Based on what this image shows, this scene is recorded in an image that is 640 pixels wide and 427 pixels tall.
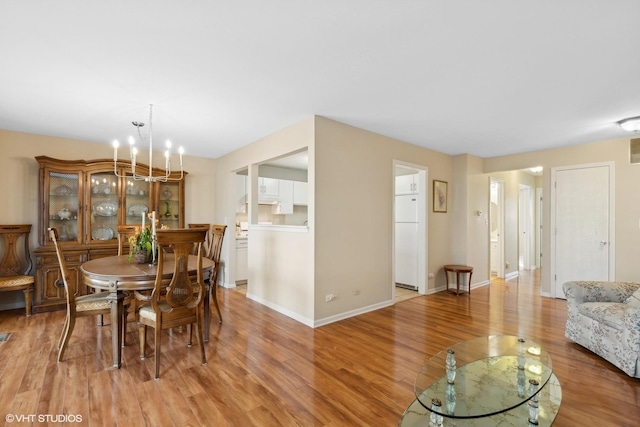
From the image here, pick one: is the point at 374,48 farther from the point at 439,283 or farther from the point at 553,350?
the point at 439,283

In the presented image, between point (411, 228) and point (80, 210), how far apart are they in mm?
5131

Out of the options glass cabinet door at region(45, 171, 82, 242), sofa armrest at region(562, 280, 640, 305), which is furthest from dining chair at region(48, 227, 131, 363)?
sofa armrest at region(562, 280, 640, 305)

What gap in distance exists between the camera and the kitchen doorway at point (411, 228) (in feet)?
16.2

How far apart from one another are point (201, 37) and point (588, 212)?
567cm

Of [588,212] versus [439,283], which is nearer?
[588,212]

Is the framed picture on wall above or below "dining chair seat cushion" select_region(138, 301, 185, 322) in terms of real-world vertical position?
above

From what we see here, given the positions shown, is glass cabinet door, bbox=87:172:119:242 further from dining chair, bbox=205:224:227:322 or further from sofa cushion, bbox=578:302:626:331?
sofa cushion, bbox=578:302:626:331

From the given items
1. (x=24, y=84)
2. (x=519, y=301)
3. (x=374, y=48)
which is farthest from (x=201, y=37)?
(x=519, y=301)

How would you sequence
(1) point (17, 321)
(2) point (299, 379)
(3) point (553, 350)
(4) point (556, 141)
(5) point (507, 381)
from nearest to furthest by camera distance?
(5) point (507, 381)
(2) point (299, 379)
(3) point (553, 350)
(1) point (17, 321)
(4) point (556, 141)

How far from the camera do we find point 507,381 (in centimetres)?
191

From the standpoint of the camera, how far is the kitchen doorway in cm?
495

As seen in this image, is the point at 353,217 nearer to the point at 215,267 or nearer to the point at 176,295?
the point at 215,267

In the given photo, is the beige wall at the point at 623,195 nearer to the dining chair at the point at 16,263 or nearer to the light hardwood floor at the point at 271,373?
the light hardwood floor at the point at 271,373

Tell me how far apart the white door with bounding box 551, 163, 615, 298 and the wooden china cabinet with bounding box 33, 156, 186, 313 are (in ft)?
20.9
